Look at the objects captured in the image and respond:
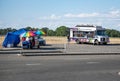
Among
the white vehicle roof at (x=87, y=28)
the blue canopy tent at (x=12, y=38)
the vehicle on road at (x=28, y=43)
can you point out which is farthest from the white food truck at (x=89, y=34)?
the vehicle on road at (x=28, y=43)

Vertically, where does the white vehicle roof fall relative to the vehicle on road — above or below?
above

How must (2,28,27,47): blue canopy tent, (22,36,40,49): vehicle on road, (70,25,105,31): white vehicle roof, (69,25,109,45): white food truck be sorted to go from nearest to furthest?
(22,36,40,49): vehicle on road < (2,28,27,47): blue canopy tent < (69,25,109,45): white food truck < (70,25,105,31): white vehicle roof

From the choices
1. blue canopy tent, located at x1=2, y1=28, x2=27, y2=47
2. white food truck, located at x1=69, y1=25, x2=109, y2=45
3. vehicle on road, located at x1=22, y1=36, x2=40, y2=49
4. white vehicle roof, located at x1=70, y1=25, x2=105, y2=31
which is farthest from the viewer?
white vehicle roof, located at x1=70, y1=25, x2=105, y2=31

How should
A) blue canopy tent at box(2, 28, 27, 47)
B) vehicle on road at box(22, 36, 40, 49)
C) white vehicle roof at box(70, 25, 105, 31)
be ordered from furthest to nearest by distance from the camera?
white vehicle roof at box(70, 25, 105, 31) < blue canopy tent at box(2, 28, 27, 47) < vehicle on road at box(22, 36, 40, 49)

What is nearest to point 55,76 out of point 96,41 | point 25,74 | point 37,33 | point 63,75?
point 63,75

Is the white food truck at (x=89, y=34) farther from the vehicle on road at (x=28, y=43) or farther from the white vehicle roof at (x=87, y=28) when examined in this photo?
the vehicle on road at (x=28, y=43)

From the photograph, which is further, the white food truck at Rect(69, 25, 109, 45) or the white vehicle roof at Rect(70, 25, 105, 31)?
the white vehicle roof at Rect(70, 25, 105, 31)

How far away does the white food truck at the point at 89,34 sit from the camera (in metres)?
51.4

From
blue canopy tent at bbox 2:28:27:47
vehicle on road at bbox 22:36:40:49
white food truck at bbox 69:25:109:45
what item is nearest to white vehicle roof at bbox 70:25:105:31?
white food truck at bbox 69:25:109:45

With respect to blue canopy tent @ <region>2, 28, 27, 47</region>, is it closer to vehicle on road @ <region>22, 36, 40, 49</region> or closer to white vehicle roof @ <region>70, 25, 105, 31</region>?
vehicle on road @ <region>22, 36, 40, 49</region>

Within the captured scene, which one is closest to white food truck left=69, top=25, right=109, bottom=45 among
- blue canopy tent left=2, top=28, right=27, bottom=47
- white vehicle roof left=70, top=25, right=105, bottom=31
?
white vehicle roof left=70, top=25, right=105, bottom=31

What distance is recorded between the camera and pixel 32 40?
1465 inches

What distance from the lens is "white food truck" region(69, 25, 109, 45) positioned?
51.4m

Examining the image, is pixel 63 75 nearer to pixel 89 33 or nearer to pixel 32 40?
pixel 32 40
